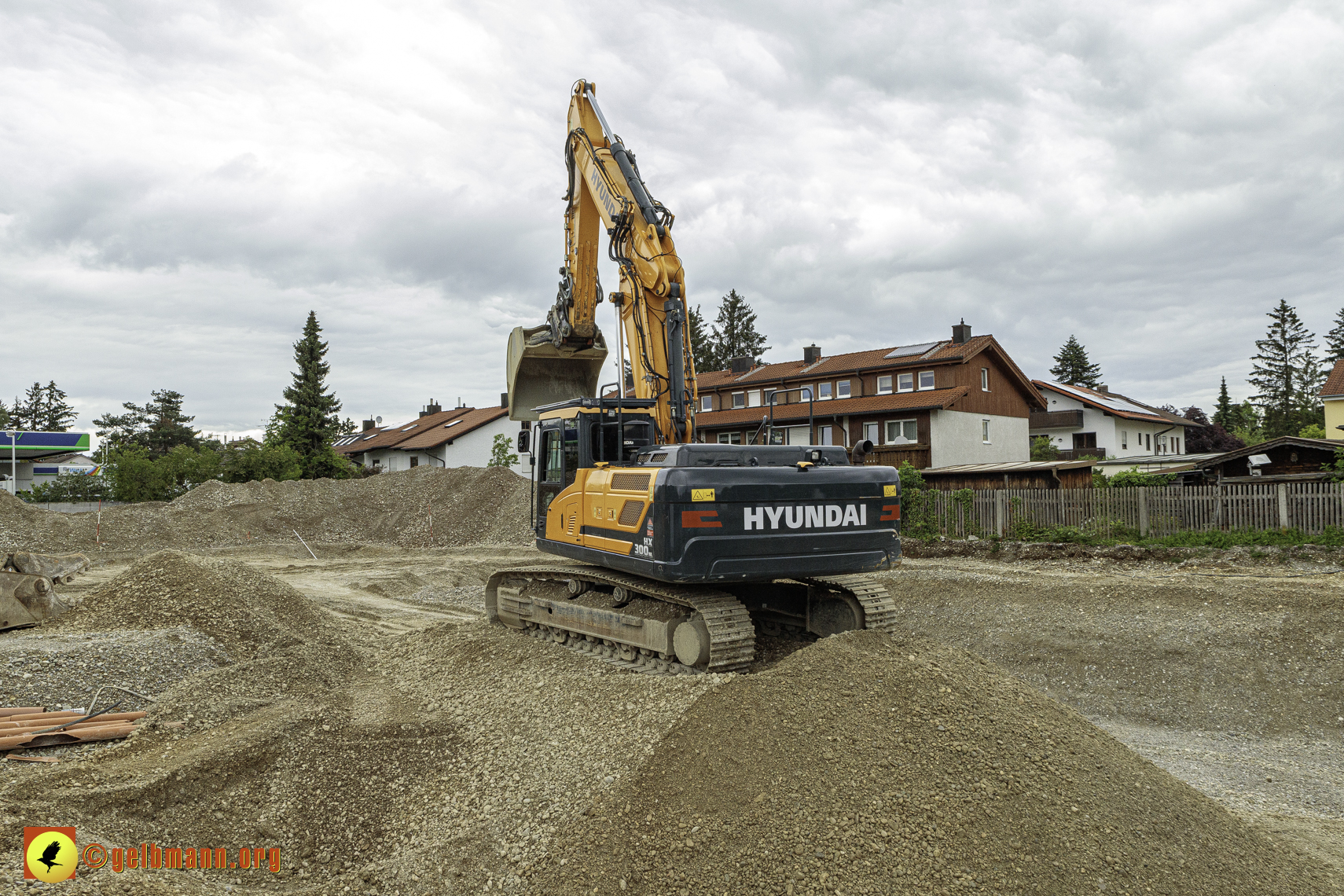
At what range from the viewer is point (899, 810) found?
4.74 meters

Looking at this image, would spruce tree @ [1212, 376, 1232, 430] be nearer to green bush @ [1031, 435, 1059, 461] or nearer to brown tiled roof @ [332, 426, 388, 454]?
green bush @ [1031, 435, 1059, 461]

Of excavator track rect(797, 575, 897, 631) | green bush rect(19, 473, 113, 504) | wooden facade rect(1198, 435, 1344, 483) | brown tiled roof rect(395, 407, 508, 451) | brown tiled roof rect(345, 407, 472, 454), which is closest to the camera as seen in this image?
excavator track rect(797, 575, 897, 631)

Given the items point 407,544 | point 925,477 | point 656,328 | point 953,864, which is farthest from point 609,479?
point 407,544

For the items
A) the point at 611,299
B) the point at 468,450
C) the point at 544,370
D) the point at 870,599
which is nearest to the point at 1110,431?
the point at 468,450

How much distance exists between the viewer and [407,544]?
27.8 meters

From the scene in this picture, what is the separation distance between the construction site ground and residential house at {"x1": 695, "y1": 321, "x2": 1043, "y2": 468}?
2135 cm

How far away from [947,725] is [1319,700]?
6246 millimetres

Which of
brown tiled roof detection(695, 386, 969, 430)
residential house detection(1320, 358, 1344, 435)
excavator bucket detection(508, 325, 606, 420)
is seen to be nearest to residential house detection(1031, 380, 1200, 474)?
Answer: residential house detection(1320, 358, 1344, 435)

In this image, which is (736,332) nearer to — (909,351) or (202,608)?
(909,351)

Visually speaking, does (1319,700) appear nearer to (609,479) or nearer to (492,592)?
(609,479)

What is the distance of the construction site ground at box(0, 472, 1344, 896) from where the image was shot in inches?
180

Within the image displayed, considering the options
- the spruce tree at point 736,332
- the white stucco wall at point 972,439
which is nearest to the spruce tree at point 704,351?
the spruce tree at point 736,332

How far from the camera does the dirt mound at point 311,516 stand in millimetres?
25438

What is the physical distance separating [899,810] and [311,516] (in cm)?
2820
